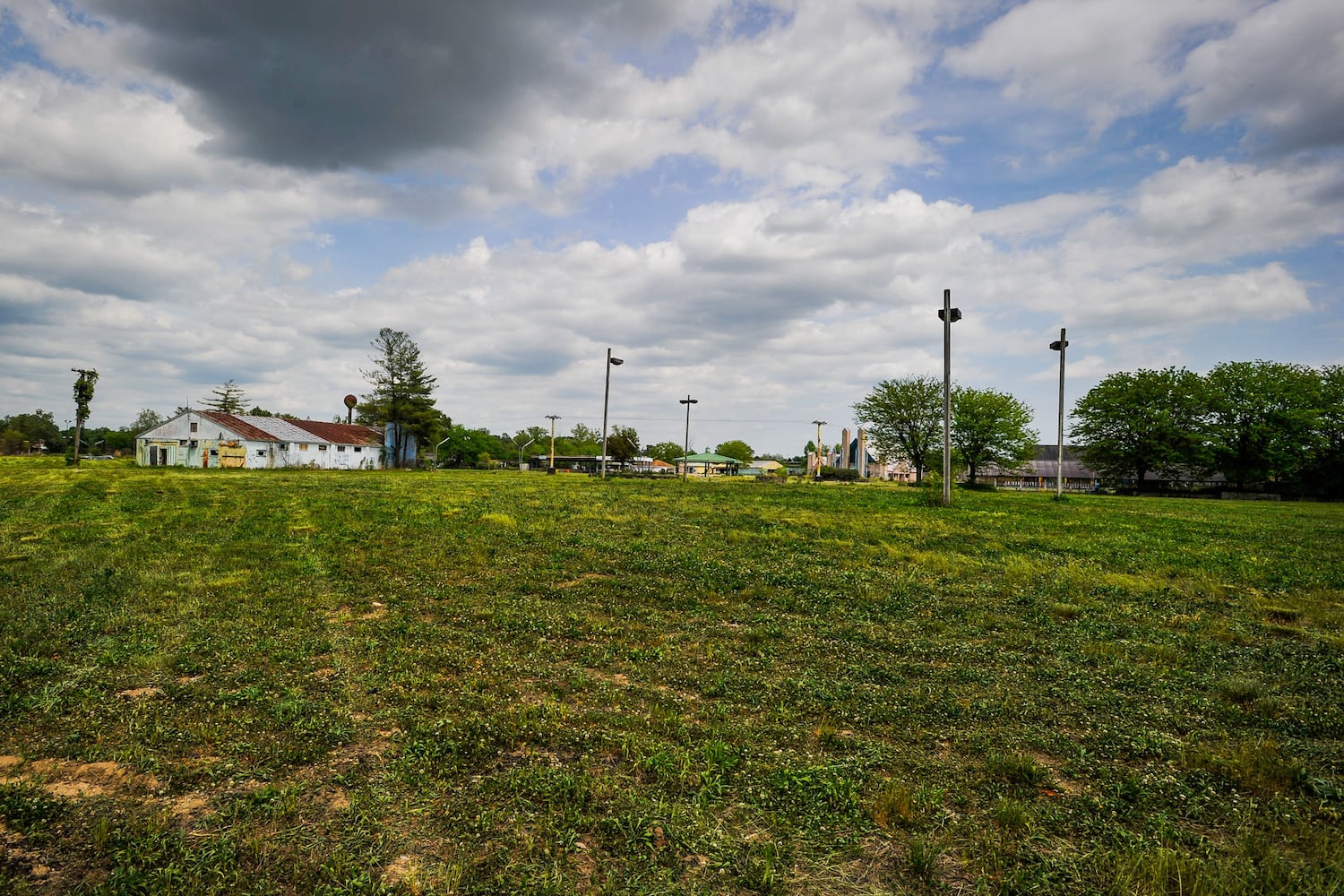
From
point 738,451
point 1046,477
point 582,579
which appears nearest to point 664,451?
point 738,451

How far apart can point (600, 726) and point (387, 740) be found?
1.94 m

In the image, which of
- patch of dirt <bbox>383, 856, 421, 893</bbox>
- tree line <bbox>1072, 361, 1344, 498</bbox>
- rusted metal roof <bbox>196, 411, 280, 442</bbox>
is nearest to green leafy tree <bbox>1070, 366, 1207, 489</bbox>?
tree line <bbox>1072, 361, 1344, 498</bbox>

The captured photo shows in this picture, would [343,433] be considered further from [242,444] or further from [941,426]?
[941,426]

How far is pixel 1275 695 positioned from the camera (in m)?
7.06

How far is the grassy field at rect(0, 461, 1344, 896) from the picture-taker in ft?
13.7

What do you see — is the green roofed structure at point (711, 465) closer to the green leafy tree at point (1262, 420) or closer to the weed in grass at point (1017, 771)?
the green leafy tree at point (1262, 420)

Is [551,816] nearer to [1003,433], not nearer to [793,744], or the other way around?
[793,744]

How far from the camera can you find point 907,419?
260 ft

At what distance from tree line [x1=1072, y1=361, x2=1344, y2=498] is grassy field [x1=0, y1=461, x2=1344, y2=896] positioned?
71.8m

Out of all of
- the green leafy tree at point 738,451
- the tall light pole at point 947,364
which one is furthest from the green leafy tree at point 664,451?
the tall light pole at point 947,364

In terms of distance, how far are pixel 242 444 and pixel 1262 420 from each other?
115 meters

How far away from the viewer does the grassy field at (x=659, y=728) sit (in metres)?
4.16

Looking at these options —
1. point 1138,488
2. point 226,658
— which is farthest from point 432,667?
point 1138,488

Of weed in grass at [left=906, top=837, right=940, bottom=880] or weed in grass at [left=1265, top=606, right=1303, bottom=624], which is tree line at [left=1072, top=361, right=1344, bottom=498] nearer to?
weed in grass at [left=1265, top=606, right=1303, bottom=624]
